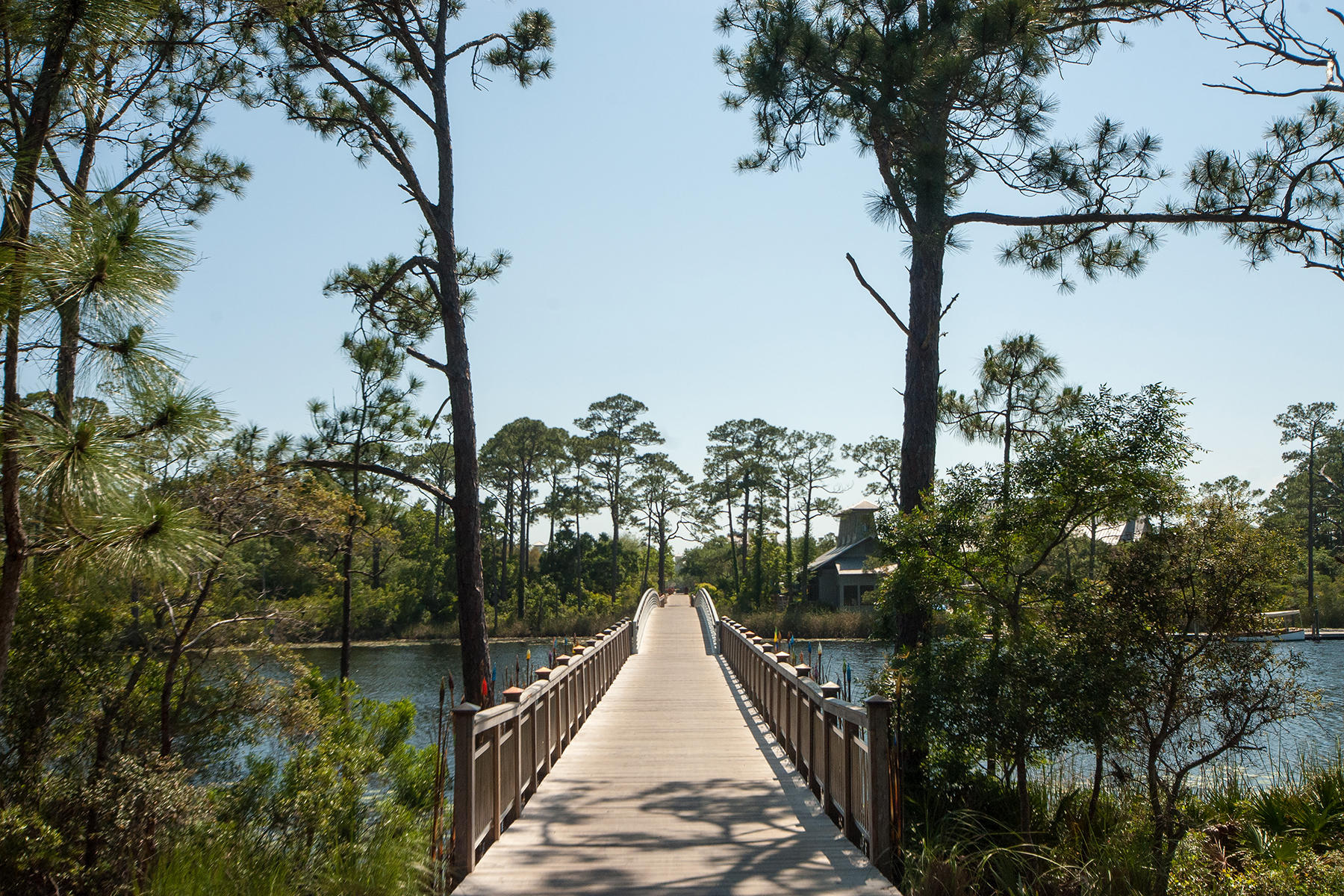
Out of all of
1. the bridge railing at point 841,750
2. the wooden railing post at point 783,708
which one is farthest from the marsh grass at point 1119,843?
the wooden railing post at point 783,708

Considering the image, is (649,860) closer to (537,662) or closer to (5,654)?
(5,654)

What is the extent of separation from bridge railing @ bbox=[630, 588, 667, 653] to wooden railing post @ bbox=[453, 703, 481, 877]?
597 inches

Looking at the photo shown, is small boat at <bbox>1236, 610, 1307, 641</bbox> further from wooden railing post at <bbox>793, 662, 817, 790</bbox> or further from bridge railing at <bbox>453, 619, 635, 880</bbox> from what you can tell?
bridge railing at <bbox>453, 619, 635, 880</bbox>

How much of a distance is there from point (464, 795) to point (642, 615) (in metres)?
22.6

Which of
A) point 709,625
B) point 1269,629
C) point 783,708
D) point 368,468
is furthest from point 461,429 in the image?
point 709,625

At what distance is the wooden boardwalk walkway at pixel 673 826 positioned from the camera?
4727 mm

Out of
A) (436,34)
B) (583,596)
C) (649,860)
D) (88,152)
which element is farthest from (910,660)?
(583,596)

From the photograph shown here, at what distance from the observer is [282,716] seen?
9.22 meters

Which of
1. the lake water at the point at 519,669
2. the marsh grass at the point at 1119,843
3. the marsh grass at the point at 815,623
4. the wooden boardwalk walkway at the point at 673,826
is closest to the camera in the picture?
the wooden boardwalk walkway at the point at 673,826

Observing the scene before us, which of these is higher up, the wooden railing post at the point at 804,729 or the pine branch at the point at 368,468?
the pine branch at the point at 368,468

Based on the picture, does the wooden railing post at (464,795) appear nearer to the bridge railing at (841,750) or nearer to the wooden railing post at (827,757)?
the bridge railing at (841,750)

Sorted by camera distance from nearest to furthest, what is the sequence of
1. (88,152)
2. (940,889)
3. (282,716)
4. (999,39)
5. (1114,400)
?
(940,889) → (1114,400) → (999,39) → (88,152) → (282,716)

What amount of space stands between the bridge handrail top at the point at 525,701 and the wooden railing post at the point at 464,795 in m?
0.08

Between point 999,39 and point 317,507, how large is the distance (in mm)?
8662
